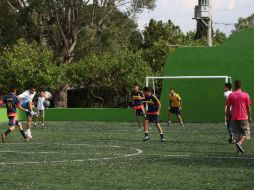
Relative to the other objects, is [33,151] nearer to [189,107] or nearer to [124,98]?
[189,107]

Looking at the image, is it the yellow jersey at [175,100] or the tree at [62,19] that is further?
the tree at [62,19]

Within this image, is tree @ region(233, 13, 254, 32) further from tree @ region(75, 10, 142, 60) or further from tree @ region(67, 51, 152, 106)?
tree @ region(67, 51, 152, 106)

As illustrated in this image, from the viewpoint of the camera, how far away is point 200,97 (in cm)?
3712

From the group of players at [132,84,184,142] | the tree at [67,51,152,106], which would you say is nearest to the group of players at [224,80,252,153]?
the group of players at [132,84,184,142]

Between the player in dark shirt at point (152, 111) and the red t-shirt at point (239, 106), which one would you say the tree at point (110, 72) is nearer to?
the player in dark shirt at point (152, 111)

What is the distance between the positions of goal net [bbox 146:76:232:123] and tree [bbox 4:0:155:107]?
16537mm

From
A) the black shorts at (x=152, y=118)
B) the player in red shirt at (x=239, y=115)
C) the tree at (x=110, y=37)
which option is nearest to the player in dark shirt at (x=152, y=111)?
the black shorts at (x=152, y=118)

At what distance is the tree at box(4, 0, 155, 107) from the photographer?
5200 centimetres

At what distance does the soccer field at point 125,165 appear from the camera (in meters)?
11.6

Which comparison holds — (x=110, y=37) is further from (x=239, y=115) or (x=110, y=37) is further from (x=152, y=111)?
(x=239, y=115)

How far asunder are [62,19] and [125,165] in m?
39.6

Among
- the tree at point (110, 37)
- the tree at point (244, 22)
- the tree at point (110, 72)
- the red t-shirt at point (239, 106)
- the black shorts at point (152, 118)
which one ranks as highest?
the tree at point (244, 22)

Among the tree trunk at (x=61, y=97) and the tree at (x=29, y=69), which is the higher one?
the tree at (x=29, y=69)

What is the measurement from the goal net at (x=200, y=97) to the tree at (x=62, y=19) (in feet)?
54.3
